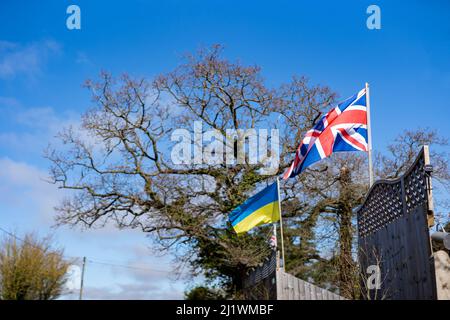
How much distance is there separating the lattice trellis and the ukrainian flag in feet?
5.91

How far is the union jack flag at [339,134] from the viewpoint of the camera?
1018cm

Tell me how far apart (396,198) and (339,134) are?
2.27 m

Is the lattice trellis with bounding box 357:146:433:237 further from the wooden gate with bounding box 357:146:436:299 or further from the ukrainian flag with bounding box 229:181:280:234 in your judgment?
the ukrainian flag with bounding box 229:181:280:234

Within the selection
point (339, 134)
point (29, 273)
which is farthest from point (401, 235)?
point (29, 273)

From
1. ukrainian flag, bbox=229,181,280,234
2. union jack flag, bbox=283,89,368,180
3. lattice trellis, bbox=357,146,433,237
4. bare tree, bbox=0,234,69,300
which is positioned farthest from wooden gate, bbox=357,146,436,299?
bare tree, bbox=0,234,69,300

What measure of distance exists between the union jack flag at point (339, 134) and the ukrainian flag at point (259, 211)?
0.48 metres

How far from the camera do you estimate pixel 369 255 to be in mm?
9898

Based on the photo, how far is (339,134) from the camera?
406 inches

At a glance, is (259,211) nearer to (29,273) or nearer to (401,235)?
(401,235)

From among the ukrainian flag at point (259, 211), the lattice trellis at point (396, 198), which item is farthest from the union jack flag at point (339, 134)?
the lattice trellis at point (396, 198)

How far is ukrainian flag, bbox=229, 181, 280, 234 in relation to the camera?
32.8 ft

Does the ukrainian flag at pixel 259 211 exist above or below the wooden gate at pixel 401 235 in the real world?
above

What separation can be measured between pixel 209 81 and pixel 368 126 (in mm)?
8984

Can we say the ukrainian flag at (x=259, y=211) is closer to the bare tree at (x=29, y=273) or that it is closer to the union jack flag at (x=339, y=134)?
the union jack flag at (x=339, y=134)
